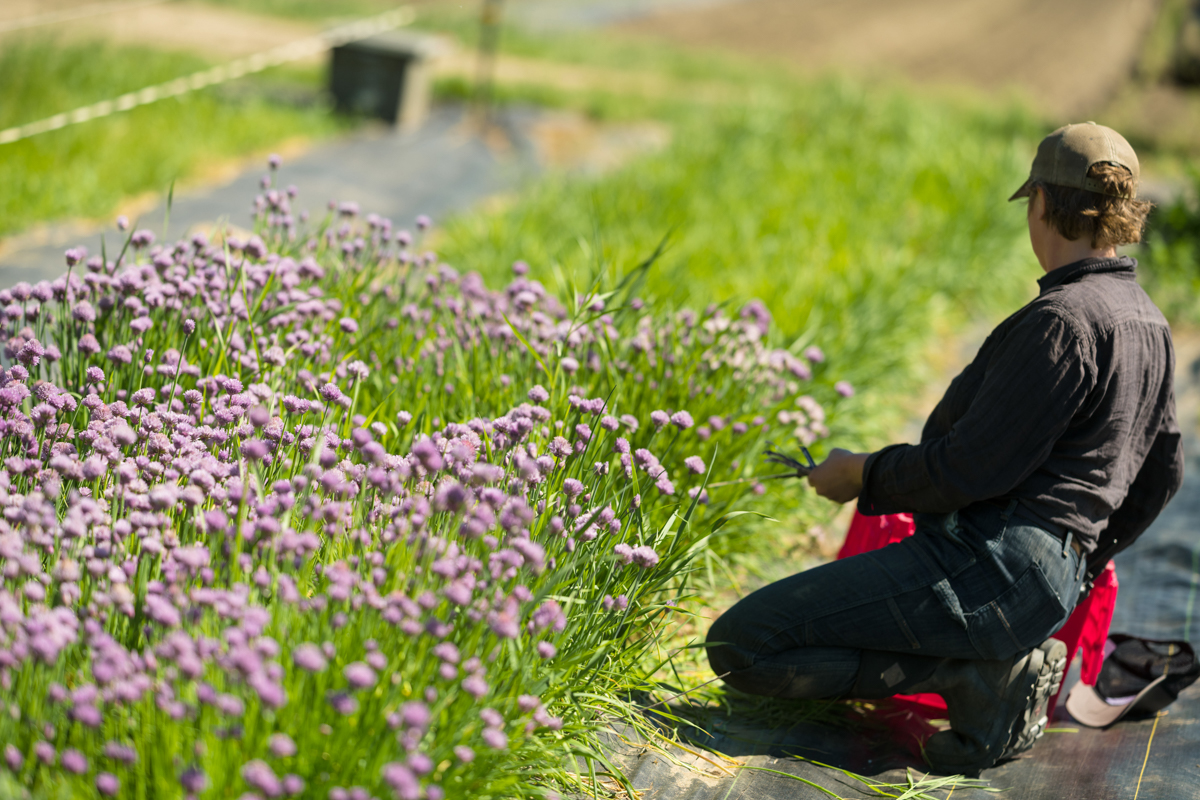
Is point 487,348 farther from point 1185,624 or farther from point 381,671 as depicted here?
point 1185,624

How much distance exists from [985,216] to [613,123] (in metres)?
4.62

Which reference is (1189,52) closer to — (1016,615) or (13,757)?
(1016,615)

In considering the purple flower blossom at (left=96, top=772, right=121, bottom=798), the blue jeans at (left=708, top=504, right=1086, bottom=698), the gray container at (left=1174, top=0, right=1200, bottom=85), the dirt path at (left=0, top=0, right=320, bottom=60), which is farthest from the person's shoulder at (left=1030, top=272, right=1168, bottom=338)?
the gray container at (left=1174, top=0, right=1200, bottom=85)

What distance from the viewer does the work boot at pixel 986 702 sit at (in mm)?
2289

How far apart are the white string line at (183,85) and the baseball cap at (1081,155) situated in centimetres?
403

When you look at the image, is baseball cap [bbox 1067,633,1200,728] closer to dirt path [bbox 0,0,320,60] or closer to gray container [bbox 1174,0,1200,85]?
dirt path [bbox 0,0,320,60]

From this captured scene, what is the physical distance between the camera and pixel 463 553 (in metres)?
1.88

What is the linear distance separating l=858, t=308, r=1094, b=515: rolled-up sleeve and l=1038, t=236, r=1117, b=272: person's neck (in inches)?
9.9

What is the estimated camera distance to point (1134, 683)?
267 cm

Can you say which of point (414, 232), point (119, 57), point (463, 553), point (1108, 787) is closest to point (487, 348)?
point (463, 553)

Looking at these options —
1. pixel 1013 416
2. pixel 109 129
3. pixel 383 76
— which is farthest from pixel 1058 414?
pixel 383 76

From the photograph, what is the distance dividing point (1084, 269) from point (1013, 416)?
1.34 feet

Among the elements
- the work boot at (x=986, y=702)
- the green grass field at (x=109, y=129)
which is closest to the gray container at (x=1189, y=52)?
the green grass field at (x=109, y=129)

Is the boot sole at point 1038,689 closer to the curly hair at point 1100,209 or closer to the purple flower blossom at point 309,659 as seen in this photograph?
the curly hair at point 1100,209
